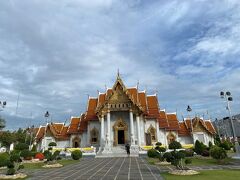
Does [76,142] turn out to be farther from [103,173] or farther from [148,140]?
→ [103,173]

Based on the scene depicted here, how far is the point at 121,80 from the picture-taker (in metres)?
35.9

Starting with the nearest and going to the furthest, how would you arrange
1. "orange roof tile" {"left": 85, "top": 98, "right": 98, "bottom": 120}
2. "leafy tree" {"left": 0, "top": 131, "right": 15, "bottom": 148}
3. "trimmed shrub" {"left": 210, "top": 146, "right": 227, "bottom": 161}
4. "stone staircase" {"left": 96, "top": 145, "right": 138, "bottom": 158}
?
"trimmed shrub" {"left": 210, "top": 146, "right": 227, "bottom": 161} → "stone staircase" {"left": 96, "top": 145, "right": 138, "bottom": 158} → "orange roof tile" {"left": 85, "top": 98, "right": 98, "bottom": 120} → "leafy tree" {"left": 0, "top": 131, "right": 15, "bottom": 148}

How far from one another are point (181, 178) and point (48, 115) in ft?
102

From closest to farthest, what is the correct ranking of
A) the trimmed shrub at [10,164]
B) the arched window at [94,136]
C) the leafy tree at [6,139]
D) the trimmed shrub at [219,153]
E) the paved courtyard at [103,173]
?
the paved courtyard at [103,173], the trimmed shrub at [10,164], the trimmed shrub at [219,153], the arched window at [94,136], the leafy tree at [6,139]

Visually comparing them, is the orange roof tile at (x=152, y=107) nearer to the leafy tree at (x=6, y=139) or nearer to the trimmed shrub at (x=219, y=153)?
the trimmed shrub at (x=219, y=153)

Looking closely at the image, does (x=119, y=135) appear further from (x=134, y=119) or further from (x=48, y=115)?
(x=48, y=115)

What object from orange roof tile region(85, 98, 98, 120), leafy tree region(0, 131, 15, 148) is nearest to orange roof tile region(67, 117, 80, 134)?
orange roof tile region(85, 98, 98, 120)

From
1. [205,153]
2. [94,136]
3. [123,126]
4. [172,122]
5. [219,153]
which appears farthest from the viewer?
[172,122]

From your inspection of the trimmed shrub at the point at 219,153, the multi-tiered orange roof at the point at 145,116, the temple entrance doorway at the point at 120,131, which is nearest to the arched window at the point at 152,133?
the multi-tiered orange roof at the point at 145,116

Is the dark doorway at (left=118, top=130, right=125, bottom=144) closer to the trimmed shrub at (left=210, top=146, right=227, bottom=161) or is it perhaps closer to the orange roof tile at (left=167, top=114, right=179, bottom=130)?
the orange roof tile at (left=167, top=114, right=179, bottom=130)

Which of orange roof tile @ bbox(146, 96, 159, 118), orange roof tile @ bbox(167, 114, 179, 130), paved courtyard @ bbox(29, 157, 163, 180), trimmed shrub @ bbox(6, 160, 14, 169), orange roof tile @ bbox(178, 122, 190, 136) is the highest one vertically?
orange roof tile @ bbox(146, 96, 159, 118)

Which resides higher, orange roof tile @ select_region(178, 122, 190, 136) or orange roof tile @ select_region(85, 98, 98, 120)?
orange roof tile @ select_region(85, 98, 98, 120)

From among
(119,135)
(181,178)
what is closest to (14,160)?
Answer: (181,178)

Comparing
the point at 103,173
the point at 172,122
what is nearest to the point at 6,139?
the point at 172,122
